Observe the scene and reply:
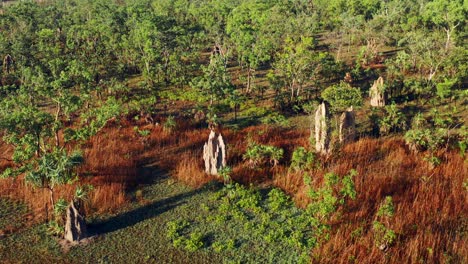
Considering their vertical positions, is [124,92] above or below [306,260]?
above

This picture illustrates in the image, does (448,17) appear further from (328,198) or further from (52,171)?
(52,171)

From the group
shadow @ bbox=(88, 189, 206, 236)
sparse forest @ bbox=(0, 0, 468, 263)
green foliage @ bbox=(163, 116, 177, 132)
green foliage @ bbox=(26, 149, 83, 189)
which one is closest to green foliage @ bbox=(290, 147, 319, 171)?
sparse forest @ bbox=(0, 0, 468, 263)

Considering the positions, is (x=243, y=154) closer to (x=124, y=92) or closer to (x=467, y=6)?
(x=124, y=92)

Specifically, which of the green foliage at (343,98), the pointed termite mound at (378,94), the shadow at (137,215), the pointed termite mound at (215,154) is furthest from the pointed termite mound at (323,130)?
the pointed termite mound at (378,94)

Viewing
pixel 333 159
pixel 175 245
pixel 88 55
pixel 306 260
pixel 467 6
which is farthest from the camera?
pixel 467 6

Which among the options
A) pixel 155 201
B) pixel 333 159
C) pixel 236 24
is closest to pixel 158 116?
pixel 155 201

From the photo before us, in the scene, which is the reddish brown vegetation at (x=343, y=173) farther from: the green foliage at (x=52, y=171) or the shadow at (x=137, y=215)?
the green foliage at (x=52, y=171)
